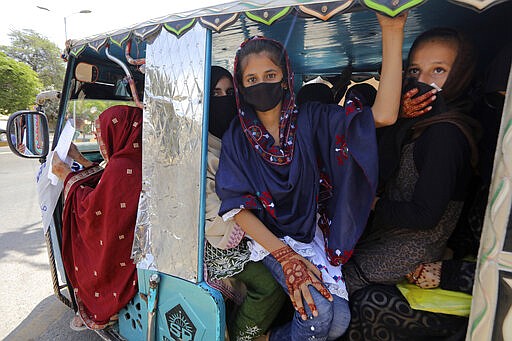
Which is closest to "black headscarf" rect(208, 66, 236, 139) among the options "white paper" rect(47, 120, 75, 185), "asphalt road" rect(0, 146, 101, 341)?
"white paper" rect(47, 120, 75, 185)

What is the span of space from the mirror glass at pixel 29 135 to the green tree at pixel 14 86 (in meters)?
24.0

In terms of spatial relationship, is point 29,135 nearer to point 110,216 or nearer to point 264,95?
point 110,216

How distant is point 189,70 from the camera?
4.77ft

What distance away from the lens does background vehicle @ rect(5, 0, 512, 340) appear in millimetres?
1039

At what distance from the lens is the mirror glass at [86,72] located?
231cm

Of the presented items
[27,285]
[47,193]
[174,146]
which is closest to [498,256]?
[174,146]

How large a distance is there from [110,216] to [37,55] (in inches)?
1730

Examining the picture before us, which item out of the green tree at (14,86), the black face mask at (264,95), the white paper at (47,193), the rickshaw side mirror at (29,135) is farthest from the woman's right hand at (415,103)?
the green tree at (14,86)

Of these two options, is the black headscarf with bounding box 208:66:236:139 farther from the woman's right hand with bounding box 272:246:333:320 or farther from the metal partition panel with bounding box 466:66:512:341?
the metal partition panel with bounding box 466:66:512:341

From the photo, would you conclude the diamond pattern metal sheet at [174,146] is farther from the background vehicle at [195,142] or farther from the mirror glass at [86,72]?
the mirror glass at [86,72]

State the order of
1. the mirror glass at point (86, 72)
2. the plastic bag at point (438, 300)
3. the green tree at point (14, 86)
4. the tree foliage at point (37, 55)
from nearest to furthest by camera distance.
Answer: the plastic bag at point (438, 300), the mirror glass at point (86, 72), the green tree at point (14, 86), the tree foliage at point (37, 55)

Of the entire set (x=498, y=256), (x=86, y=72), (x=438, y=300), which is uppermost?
(x=86, y=72)

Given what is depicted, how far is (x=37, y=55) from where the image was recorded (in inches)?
1449

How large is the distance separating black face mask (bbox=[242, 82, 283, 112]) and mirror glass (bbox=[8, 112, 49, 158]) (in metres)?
1.62
